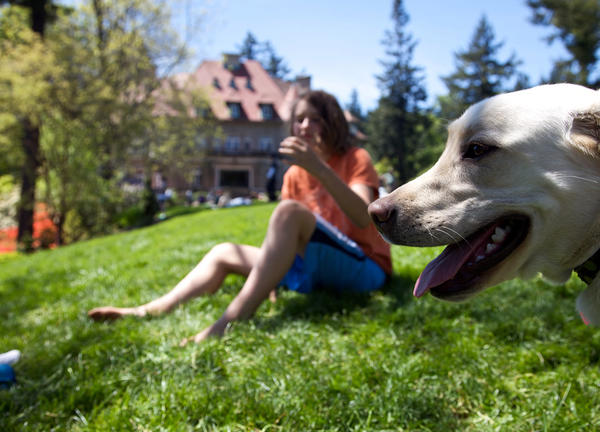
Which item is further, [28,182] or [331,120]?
[28,182]

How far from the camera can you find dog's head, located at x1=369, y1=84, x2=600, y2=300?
146 cm

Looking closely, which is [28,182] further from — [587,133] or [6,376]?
[587,133]

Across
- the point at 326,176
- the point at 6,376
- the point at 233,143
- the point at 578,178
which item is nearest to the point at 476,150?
the point at 578,178

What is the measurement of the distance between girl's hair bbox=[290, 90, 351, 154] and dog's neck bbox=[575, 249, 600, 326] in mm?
2034

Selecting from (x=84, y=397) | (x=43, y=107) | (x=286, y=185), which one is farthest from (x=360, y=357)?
(x=43, y=107)

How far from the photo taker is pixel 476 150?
5.31 ft

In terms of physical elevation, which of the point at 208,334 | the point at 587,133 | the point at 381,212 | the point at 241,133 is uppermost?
the point at 241,133

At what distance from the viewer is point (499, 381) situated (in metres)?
2.01

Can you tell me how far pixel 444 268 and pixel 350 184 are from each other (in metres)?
1.49

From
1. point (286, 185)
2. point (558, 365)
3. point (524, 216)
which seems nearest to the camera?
point (524, 216)

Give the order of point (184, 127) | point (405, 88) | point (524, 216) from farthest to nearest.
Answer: point (405, 88), point (184, 127), point (524, 216)

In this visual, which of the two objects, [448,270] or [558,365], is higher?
[448,270]

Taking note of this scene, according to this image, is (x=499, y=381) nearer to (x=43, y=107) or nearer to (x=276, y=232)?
(x=276, y=232)

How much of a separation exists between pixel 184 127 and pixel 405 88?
26.4m
